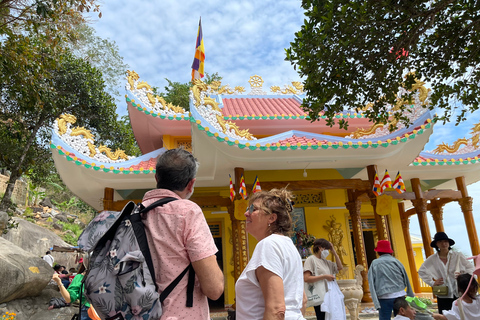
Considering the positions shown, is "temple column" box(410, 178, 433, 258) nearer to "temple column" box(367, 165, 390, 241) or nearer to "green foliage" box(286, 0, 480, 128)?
"temple column" box(367, 165, 390, 241)

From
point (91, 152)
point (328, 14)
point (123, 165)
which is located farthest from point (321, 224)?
point (328, 14)

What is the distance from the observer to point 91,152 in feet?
26.0

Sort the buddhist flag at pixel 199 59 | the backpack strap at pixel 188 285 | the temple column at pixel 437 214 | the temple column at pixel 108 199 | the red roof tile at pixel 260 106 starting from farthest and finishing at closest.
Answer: the buddhist flag at pixel 199 59 → the red roof tile at pixel 260 106 → the temple column at pixel 437 214 → the temple column at pixel 108 199 → the backpack strap at pixel 188 285

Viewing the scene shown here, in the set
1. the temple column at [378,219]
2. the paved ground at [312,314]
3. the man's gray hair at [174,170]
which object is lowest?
the paved ground at [312,314]

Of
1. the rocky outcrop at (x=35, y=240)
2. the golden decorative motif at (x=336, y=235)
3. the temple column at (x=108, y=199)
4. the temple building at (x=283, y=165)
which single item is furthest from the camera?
the rocky outcrop at (x=35, y=240)

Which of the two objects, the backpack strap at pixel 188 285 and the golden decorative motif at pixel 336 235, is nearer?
the backpack strap at pixel 188 285

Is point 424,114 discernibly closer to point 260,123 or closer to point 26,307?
point 260,123

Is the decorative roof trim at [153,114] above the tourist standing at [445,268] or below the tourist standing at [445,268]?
above

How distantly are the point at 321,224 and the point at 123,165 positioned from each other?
541cm

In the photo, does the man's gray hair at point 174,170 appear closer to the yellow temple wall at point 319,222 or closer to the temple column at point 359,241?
the temple column at point 359,241

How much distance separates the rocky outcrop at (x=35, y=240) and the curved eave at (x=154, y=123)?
12.1 meters

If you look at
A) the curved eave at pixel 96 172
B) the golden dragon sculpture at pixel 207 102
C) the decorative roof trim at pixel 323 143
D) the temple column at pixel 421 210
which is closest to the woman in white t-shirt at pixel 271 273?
the decorative roof trim at pixel 323 143

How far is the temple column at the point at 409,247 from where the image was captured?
1007cm

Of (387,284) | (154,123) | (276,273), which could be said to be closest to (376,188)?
(387,284)
